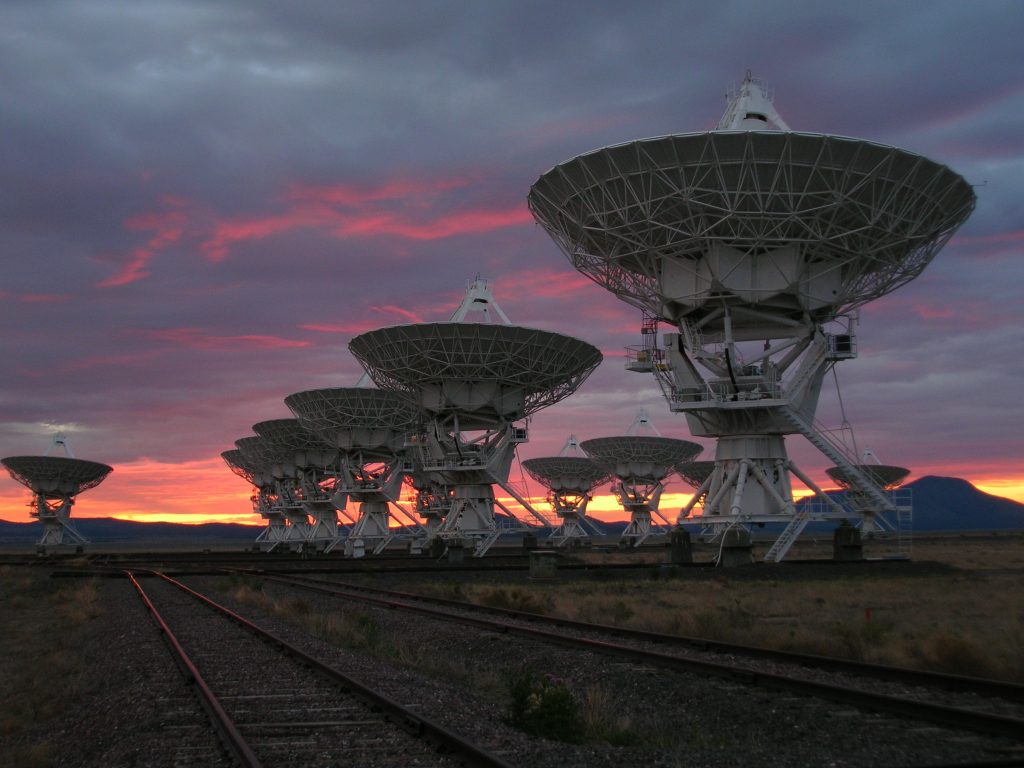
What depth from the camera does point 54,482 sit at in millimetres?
83562

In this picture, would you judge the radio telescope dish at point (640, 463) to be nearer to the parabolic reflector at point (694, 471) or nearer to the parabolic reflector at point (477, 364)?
the parabolic reflector at point (694, 471)

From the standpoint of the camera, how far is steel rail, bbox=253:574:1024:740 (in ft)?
25.7

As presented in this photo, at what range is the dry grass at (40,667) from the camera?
9.06m

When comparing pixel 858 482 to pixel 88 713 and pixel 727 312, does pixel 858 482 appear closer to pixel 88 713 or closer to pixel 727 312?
pixel 727 312

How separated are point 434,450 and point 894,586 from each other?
2676cm

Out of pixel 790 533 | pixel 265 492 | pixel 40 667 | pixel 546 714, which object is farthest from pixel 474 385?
pixel 265 492

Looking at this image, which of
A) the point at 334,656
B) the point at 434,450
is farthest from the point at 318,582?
the point at 334,656

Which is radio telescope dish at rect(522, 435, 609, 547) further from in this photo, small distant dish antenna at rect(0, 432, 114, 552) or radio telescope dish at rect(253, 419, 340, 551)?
small distant dish antenna at rect(0, 432, 114, 552)

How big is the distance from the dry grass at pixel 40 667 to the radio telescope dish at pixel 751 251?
67.5 feet

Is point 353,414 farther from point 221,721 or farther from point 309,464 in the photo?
point 221,721

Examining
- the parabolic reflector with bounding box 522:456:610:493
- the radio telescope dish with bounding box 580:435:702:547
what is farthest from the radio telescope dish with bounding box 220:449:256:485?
the radio telescope dish with bounding box 580:435:702:547

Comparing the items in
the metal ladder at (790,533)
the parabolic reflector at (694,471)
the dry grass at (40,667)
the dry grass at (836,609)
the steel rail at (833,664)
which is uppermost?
the parabolic reflector at (694,471)

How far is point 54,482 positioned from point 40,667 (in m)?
76.9

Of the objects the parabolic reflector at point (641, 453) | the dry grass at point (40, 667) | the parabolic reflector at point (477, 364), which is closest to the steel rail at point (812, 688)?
the dry grass at point (40, 667)
